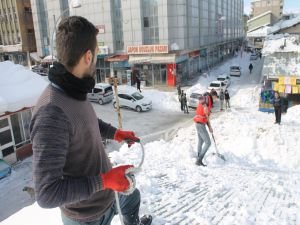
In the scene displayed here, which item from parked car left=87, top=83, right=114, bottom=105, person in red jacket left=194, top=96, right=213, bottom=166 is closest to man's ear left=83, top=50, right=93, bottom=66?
person in red jacket left=194, top=96, right=213, bottom=166

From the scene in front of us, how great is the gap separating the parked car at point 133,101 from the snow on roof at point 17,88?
938 cm

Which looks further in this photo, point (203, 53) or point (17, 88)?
point (203, 53)

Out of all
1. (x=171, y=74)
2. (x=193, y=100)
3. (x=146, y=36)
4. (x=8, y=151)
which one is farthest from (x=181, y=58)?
(x=8, y=151)

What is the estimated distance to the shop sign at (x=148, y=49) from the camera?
106ft

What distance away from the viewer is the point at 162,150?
35.5ft

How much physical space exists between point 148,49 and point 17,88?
20.1m

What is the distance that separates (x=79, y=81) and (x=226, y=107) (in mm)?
22338

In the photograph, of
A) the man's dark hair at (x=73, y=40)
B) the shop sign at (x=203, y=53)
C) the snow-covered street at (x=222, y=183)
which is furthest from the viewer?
the shop sign at (x=203, y=53)

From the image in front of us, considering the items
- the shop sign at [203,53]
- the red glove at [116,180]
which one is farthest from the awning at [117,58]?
the red glove at [116,180]

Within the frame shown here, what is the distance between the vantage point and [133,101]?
24422mm

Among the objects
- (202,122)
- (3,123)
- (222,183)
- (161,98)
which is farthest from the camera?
(161,98)

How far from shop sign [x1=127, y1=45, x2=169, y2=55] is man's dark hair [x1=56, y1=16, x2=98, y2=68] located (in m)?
30.7

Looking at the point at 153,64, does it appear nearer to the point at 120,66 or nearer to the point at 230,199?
the point at 120,66

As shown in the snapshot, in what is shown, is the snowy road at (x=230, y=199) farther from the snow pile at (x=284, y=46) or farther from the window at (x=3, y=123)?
the snow pile at (x=284, y=46)
